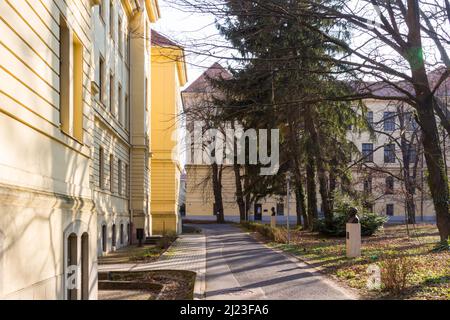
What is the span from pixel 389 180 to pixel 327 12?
16.7 metres

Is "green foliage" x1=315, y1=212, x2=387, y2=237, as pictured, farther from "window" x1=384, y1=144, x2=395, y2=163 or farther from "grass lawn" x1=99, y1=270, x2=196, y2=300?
"grass lawn" x1=99, y1=270, x2=196, y2=300

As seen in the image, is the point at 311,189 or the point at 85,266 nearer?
the point at 85,266

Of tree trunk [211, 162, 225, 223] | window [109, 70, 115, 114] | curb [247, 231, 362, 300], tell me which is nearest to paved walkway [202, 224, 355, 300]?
curb [247, 231, 362, 300]

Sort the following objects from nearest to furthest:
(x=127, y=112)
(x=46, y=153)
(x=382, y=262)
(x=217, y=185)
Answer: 1. (x=46, y=153)
2. (x=382, y=262)
3. (x=127, y=112)
4. (x=217, y=185)

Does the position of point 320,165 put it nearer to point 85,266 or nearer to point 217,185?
point 85,266

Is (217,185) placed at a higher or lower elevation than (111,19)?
lower

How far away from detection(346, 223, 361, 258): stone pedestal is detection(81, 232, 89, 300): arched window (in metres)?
9.11

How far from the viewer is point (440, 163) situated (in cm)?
1778

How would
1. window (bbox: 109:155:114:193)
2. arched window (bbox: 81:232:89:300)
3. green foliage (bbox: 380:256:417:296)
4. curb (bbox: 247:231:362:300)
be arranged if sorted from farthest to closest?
window (bbox: 109:155:114:193) < curb (bbox: 247:231:362:300) < green foliage (bbox: 380:256:417:296) < arched window (bbox: 81:232:89:300)

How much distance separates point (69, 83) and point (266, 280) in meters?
6.46

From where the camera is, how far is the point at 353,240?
1708cm

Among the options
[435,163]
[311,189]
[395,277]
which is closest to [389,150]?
[311,189]

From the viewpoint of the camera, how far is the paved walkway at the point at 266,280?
11.0m

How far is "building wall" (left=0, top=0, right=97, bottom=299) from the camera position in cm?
645
